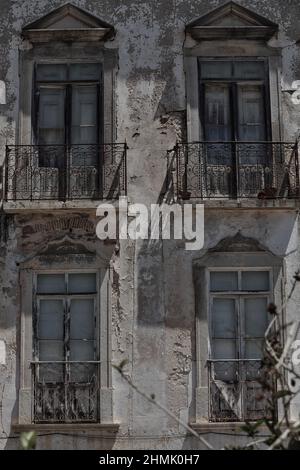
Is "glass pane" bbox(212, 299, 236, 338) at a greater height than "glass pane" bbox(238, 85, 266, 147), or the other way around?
"glass pane" bbox(238, 85, 266, 147)

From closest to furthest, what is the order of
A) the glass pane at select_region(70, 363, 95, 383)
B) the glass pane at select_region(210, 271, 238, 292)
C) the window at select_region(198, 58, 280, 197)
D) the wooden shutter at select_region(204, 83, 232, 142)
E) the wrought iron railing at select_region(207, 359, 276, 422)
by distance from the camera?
the wrought iron railing at select_region(207, 359, 276, 422), the glass pane at select_region(70, 363, 95, 383), the glass pane at select_region(210, 271, 238, 292), the window at select_region(198, 58, 280, 197), the wooden shutter at select_region(204, 83, 232, 142)

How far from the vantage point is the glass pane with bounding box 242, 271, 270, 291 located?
51.2 feet

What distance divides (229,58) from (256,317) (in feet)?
12.7

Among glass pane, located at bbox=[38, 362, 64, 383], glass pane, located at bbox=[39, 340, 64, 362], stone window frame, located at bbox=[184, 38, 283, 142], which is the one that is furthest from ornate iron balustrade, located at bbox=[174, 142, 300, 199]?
glass pane, located at bbox=[38, 362, 64, 383]

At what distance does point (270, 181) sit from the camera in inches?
622

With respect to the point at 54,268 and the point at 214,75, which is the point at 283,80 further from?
the point at 54,268

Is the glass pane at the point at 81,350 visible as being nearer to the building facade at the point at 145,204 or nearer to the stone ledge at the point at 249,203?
the building facade at the point at 145,204

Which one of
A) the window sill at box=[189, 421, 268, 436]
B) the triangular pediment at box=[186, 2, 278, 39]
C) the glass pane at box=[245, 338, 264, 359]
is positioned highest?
the triangular pediment at box=[186, 2, 278, 39]

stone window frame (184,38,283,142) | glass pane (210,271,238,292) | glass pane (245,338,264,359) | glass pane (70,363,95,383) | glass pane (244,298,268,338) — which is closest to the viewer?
glass pane (70,363,95,383)

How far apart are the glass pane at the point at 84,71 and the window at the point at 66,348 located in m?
2.97

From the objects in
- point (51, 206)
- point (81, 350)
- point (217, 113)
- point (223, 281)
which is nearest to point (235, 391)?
point (223, 281)

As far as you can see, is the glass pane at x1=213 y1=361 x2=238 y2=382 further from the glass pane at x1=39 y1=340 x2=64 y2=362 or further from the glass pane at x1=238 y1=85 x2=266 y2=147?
the glass pane at x1=238 y1=85 x2=266 y2=147

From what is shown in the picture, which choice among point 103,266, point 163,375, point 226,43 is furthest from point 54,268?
point 226,43

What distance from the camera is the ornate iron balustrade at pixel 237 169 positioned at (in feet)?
51.7
